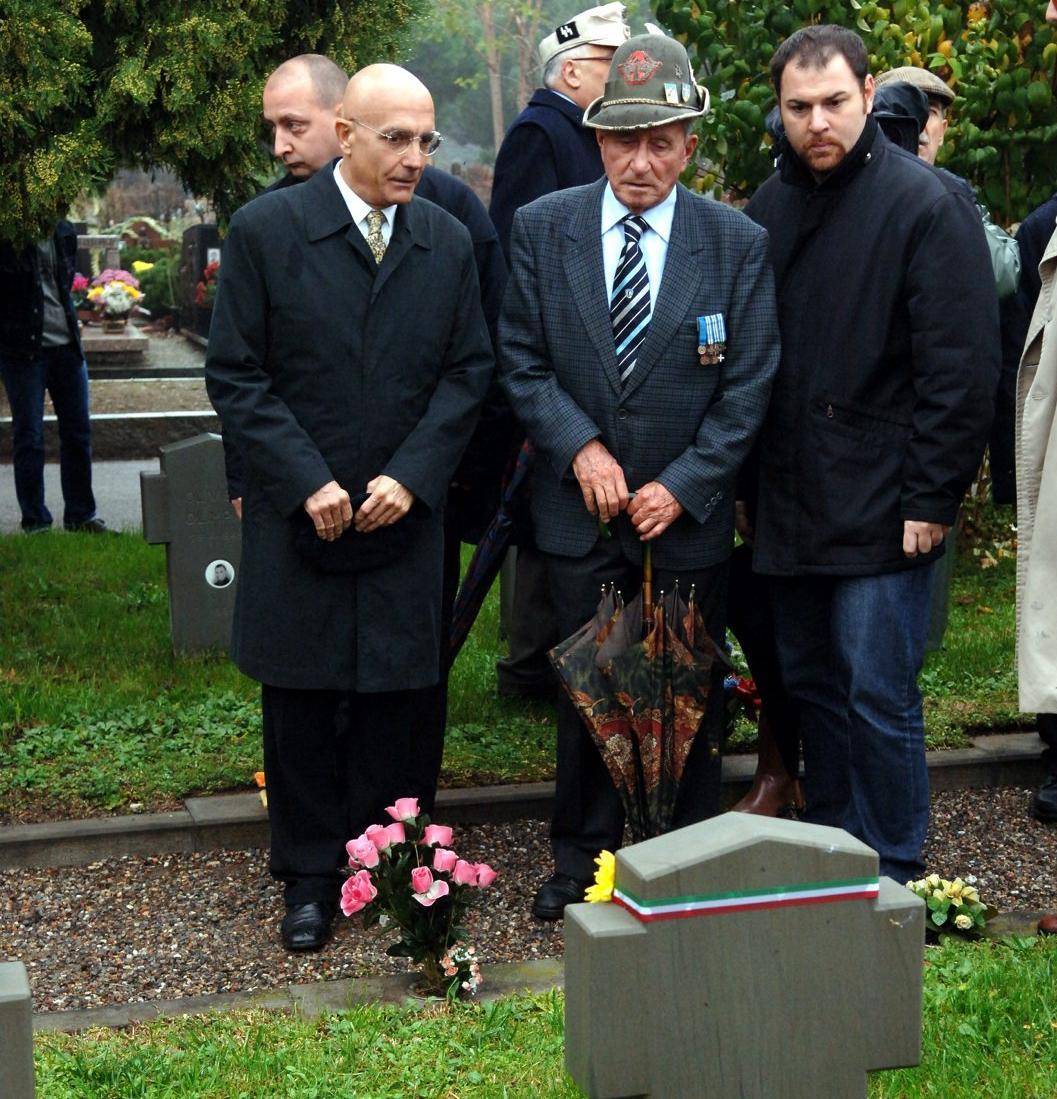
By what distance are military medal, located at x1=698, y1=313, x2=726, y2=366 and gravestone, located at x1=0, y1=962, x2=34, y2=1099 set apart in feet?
8.13

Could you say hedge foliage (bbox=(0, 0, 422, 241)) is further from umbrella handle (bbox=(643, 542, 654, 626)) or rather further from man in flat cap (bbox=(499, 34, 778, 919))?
umbrella handle (bbox=(643, 542, 654, 626))

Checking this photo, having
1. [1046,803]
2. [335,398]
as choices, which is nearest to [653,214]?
[335,398]

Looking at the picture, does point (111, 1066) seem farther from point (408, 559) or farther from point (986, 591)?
point (986, 591)

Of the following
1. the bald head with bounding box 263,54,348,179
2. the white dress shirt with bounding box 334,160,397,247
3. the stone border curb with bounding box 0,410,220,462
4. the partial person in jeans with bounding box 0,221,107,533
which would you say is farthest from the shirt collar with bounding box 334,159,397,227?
the stone border curb with bounding box 0,410,220,462

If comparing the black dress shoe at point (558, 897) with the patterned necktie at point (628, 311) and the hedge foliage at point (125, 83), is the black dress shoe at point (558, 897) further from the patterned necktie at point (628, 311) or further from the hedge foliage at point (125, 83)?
the hedge foliage at point (125, 83)

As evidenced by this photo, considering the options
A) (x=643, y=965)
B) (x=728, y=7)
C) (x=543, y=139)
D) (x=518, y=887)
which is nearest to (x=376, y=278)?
(x=543, y=139)

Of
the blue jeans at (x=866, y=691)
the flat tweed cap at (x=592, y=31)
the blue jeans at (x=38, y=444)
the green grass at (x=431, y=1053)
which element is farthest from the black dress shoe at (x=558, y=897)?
the blue jeans at (x=38, y=444)

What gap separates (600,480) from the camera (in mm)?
4215

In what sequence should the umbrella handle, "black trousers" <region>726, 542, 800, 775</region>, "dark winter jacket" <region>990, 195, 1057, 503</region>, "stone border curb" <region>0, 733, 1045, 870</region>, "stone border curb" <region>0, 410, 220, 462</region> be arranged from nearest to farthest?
the umbrella handle < "black trousers" <region>726, 542, 800, 775</region> < "stone border curb" <region>0, 733, 1045, 870</region> < "dark winter jacket" <region>990, 195, 1057, 503</region> < "stone border curb" <region>0, 410, 220, 462</region>

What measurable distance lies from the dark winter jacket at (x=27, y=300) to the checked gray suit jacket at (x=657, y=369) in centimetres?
479

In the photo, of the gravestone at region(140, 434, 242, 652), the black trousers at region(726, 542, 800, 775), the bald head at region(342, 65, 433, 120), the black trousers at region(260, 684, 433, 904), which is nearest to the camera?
the bald head at region(342, 65, 433, 120)

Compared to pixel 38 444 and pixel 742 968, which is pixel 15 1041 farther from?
pixel 38 444

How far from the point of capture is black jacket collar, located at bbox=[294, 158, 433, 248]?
14.0ft

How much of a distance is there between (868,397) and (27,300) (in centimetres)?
575
